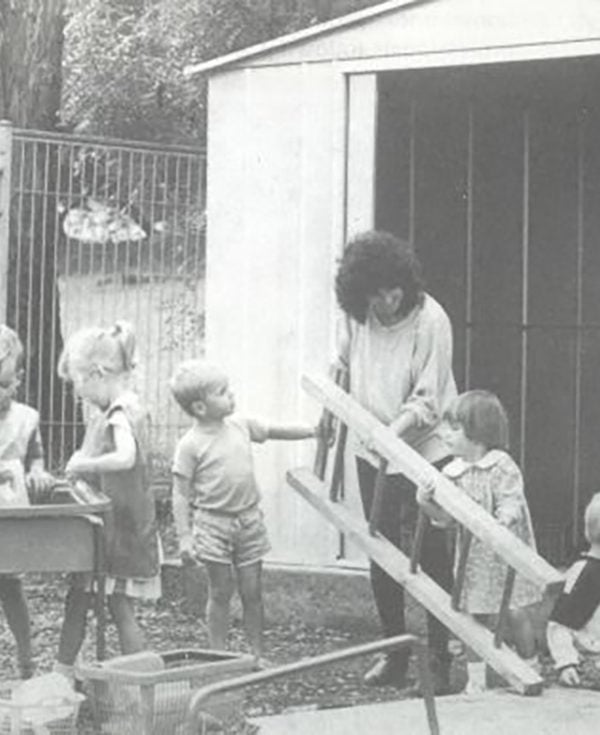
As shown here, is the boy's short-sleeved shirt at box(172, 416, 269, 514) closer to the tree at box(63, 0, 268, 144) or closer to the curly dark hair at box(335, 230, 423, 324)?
the curly dark hair at box(335, 230, 423, 324)

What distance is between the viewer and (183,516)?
795 cm

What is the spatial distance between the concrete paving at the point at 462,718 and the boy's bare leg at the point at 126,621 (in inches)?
39.7

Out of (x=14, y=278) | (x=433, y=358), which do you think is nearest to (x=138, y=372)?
(x=14, y=278)

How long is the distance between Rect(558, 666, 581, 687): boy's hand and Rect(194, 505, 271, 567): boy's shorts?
133 cm

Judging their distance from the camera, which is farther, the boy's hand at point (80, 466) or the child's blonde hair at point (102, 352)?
the child's blonde hair at point (102, 352)

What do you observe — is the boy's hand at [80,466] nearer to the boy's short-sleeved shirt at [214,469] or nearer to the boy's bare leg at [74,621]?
the boy's bare leg at [74,621]

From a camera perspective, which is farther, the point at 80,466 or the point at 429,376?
the point at 429,376

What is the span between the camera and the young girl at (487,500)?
7.56 metres

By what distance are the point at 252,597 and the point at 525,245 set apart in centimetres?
410

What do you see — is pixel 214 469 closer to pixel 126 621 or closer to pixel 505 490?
pixel 126 621

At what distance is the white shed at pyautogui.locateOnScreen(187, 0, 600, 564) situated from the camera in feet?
30.8

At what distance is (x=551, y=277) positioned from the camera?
11.7m

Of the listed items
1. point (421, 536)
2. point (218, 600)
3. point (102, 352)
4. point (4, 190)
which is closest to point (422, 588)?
point (421, 536)

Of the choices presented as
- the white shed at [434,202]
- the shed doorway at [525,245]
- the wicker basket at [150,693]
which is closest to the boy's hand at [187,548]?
the wicker basket at [150,693]
